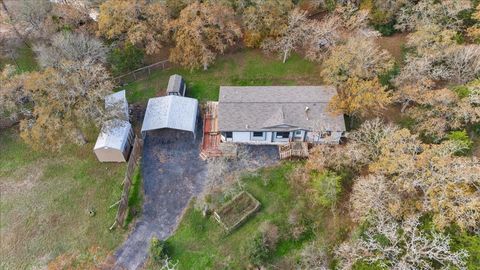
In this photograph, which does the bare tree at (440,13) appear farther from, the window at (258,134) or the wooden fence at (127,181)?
the wooden fence at (127,181)

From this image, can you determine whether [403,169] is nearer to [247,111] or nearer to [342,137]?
[342,137]

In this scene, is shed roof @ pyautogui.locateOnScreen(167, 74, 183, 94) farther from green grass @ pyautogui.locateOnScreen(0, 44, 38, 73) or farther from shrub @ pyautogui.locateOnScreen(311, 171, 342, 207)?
green grass @ pyautogui.locateOnScreen(0, 44, 38, 73)

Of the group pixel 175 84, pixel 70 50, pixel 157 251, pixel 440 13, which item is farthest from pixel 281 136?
pixel 70 50

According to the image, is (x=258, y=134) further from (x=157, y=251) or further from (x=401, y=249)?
(x=401, y=249)

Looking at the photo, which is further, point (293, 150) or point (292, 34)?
point (292, 34)

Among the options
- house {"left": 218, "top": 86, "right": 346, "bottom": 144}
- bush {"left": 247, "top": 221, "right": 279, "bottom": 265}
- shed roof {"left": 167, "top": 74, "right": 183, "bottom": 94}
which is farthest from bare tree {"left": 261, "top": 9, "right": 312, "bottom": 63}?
bush {"left": 247, "top": 221, "right": 279, "bottom": 265}

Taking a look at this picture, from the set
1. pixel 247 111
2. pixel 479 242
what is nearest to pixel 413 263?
pixel 479 242

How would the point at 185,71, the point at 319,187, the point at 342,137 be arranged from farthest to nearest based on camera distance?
the point at 185,71
the point at 342,137
the point at 319,187
